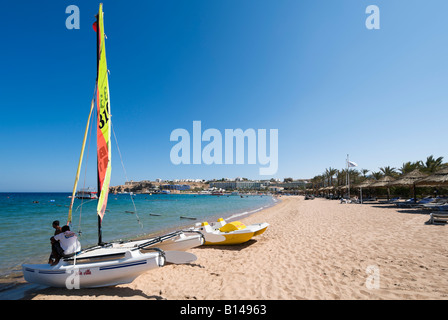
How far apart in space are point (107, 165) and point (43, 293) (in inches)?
129

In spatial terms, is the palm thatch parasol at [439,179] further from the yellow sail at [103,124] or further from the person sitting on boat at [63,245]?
the person sitting on boat at [63,245]

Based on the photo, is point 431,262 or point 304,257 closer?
Answer: point 431,262

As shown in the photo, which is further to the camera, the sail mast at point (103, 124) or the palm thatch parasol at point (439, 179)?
the palm thatch parasol at point (439, 179)

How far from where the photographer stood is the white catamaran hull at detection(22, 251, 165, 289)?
14.1 ft

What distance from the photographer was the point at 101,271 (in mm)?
4320

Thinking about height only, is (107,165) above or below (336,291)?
above

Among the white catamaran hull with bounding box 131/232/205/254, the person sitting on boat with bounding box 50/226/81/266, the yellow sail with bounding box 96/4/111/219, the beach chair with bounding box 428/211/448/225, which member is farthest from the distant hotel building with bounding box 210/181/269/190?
the person sitting on boat with bounding box 50/226/81/266

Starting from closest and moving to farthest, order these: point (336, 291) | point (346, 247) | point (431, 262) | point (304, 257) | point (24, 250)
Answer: point (336, 291)
point (431, 262)
point (304, 257)
point (346, 247)
point (24, 250)

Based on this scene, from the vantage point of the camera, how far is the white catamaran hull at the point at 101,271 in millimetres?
4301

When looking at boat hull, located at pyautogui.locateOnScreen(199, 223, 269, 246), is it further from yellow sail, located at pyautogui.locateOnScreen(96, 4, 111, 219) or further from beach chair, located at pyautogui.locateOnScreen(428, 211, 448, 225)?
beach chair, located at pyautogui.locateOnScreen(428, 211, 448, 225)

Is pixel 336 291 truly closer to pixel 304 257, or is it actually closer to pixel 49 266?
pixel 304 257

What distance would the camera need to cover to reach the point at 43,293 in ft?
15.4

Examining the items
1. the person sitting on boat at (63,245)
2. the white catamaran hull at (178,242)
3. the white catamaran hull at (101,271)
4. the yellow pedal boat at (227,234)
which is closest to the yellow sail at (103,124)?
the person sitting on boat at (63,245)
